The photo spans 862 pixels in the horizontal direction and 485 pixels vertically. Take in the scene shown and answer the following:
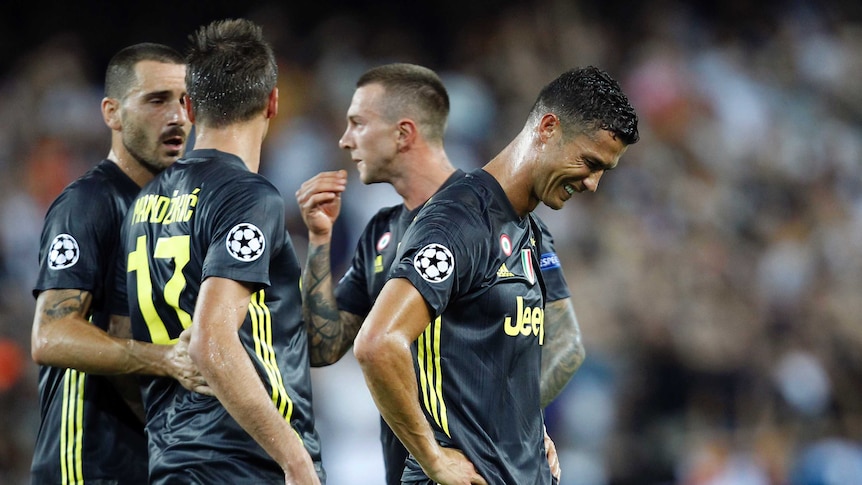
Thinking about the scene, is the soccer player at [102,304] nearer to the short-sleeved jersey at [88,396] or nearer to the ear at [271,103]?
the short-sleeved jersey at [88,396]

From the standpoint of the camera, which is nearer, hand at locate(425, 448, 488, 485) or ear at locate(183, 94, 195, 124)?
hand at locate(425, 448, 488, 485)

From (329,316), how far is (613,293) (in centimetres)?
619

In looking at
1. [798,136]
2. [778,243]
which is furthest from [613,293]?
[798,136]

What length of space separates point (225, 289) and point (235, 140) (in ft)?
2.18

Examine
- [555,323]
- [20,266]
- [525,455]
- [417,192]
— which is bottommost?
[525,455]

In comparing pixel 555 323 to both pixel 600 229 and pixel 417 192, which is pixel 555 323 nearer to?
pixel 417 192

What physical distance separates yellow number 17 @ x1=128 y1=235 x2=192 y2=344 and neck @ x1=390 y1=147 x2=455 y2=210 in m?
1.38

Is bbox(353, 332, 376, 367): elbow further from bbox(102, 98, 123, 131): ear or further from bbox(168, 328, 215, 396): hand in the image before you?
bbox(102, 98, 123, 131): ear

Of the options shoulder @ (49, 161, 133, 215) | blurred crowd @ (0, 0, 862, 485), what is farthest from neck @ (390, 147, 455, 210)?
blurred crowd @ (0, 0, 862, 485)

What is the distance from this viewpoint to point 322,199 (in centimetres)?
464

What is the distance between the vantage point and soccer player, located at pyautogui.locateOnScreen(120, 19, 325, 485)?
3.66m

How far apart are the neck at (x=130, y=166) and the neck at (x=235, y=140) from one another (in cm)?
55

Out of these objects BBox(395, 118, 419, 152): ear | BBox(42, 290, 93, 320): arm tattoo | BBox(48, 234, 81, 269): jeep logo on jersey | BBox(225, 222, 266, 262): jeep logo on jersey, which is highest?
BBox(395, 118, 419, 152): ear

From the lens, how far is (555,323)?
4.95 metres
